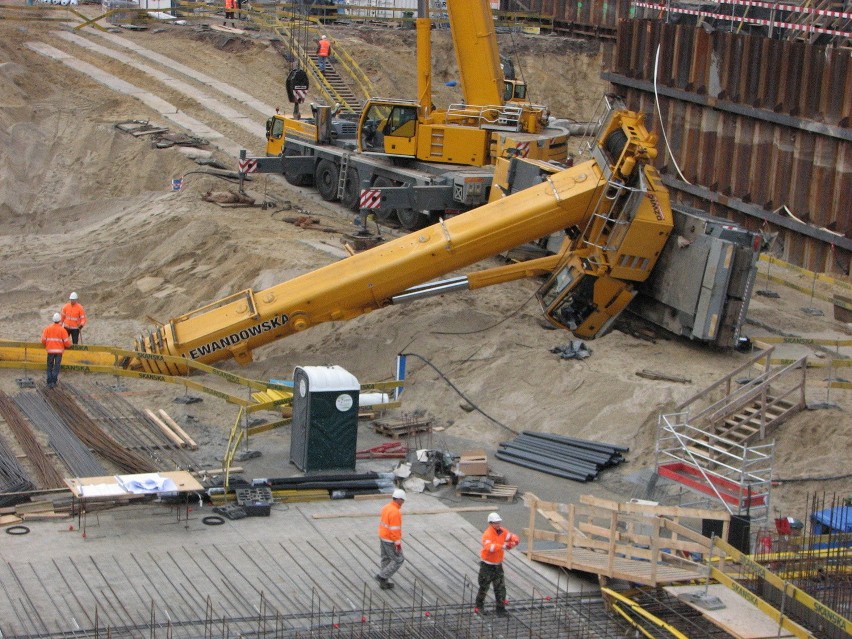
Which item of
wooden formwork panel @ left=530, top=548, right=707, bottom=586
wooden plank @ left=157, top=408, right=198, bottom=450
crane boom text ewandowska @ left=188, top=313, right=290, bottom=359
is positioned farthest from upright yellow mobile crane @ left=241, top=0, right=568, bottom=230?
wooden formwork panel @ left=530, top=548, right=707, bottom=586

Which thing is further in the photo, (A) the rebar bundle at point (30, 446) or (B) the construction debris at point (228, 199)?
(B) the construction debris at point (228, 199)

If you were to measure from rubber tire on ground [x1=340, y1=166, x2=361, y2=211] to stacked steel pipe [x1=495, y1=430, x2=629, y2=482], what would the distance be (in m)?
14.1

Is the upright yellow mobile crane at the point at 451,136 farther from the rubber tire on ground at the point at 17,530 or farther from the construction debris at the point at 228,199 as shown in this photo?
the rubber tire on ground at the point at 17,530

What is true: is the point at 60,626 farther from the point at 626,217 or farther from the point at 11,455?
the point at 626,217

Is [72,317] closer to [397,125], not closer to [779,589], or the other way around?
[397,125]

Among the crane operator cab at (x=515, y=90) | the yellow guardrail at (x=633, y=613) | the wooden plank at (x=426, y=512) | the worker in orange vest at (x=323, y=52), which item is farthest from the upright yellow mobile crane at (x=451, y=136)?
the yellow guardrail at (x=633, y=613)

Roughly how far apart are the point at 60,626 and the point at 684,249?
12280 mm

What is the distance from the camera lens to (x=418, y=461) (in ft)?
58.5

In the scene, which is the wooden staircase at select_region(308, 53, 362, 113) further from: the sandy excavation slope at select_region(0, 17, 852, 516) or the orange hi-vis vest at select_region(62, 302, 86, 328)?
the orange hi-vis vest at select_region(62, 302, 86, 328)

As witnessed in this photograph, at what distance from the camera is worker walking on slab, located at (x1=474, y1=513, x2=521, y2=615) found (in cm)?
1340

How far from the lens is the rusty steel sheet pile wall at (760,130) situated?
28.5 metres

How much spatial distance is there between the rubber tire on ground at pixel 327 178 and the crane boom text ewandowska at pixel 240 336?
11657 millimetres

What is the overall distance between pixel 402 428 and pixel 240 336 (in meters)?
3.70

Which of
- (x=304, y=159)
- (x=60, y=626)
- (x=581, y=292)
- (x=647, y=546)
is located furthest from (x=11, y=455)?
(x=304, y=159)
